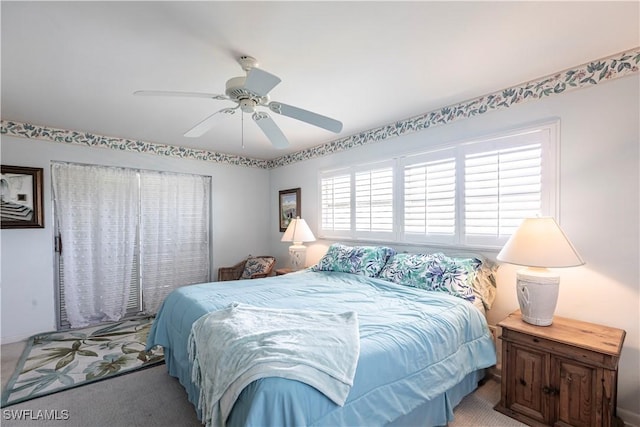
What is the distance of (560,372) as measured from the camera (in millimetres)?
1783

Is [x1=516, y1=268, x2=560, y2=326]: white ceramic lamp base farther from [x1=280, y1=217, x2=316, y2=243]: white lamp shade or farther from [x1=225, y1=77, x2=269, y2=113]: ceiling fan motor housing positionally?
[x1=280, y1=217, x2=316, y2=243]: white lamp shade

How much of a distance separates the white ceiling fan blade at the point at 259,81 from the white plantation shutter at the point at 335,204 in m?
2.24

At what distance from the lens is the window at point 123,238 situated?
136 inches

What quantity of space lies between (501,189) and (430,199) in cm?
63

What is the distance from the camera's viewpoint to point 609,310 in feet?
6.48

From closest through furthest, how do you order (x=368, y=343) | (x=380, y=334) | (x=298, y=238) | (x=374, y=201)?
(x=368, y=343) < (x=380, y=334) < (x=374, y=201) < (x=298, y=238)

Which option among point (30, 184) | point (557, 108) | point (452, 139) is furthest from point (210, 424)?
point (30, 184)

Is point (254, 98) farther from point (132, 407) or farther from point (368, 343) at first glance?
point (132, 407)

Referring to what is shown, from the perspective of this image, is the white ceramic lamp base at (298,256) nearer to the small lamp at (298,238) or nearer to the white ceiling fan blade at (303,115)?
the small lamp at (298,238)

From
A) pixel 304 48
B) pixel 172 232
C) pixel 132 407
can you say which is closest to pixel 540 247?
pixel 304 48

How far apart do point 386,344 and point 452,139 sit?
2.05 m

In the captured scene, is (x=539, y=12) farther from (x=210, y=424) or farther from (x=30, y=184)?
(x=30, y=184)

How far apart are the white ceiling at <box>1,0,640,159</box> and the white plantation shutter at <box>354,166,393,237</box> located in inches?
34.4

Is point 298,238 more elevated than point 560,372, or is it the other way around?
point 298,238
